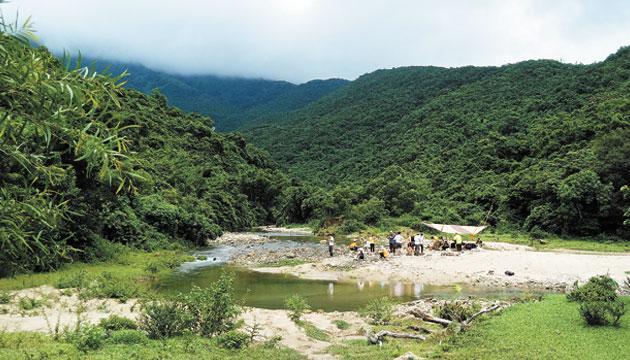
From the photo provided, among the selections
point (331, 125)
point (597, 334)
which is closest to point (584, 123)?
point (597, 334)

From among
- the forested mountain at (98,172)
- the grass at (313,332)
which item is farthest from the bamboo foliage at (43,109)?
the grass at (313,332)

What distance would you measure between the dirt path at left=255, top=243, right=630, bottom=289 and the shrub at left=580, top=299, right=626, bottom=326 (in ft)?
38.6

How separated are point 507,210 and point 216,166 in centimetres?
5367

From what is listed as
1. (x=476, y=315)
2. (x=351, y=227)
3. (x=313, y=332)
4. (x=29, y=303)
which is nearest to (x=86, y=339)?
(x=313, y=332)

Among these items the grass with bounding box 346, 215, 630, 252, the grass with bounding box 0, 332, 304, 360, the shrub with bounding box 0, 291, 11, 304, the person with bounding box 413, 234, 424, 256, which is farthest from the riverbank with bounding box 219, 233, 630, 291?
the grass with bounding box 0, 332, 304, 360

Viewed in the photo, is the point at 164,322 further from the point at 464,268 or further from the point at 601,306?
the point at 464,268

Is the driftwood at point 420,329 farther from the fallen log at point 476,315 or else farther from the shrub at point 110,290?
the shrub at point 110,290

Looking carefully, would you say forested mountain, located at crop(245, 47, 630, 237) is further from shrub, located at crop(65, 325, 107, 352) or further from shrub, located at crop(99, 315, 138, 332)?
shrub, located at crop(65, 325, 107, 352)

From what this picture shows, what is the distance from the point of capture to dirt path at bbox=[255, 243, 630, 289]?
84.1 feet

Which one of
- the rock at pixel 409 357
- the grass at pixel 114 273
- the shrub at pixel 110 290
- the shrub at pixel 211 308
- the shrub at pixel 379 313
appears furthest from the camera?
the grass at pixel 114 273

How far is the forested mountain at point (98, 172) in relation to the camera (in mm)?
3975

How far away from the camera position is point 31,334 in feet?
39.3

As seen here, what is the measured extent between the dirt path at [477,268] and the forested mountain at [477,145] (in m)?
16.5

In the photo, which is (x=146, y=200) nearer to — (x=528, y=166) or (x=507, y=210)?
(x=507, y=210)
